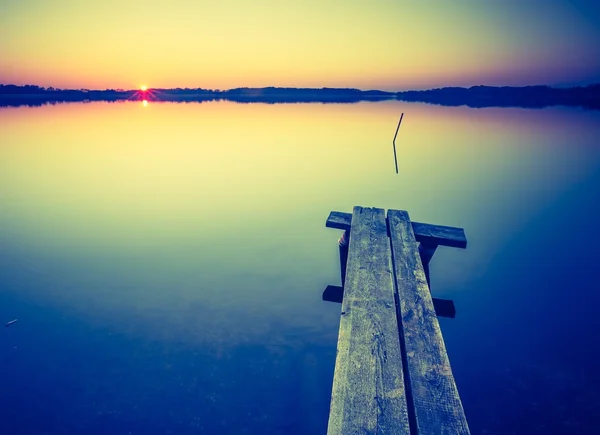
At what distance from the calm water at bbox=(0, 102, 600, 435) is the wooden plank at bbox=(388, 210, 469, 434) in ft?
8.79

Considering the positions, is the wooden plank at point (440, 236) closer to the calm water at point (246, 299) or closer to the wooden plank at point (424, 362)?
the wooden plank at point (424, 362)

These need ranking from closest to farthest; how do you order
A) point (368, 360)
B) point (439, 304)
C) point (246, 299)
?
point (368, 360), point (439, 304), point (246, 299)

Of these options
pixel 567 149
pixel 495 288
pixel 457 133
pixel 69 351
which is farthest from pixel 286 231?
pixel 457 133

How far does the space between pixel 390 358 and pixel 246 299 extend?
5.64 metres

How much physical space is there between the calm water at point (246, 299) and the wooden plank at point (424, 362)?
2679mm

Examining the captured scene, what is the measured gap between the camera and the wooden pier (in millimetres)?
2435

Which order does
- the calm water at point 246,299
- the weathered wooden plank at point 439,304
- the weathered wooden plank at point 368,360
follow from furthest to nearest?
the weathered wooden plank at point 439,304 → the calm water at point 246,299 → the weathered wooden plank at point 368,360

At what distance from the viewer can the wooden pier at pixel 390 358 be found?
2435 mm

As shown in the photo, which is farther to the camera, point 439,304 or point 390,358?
point 439,304

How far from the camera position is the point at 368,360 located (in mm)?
2941

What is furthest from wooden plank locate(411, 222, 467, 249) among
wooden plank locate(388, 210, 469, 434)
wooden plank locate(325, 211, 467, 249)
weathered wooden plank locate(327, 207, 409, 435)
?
weathered wooden plank locate(327, 207, 409, 435)

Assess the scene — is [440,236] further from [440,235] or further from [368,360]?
[368,360]

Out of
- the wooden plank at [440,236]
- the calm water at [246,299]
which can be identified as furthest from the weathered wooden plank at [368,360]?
the calm water at [246,299]

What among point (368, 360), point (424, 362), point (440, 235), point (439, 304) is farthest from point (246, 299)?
point (424, 362)
